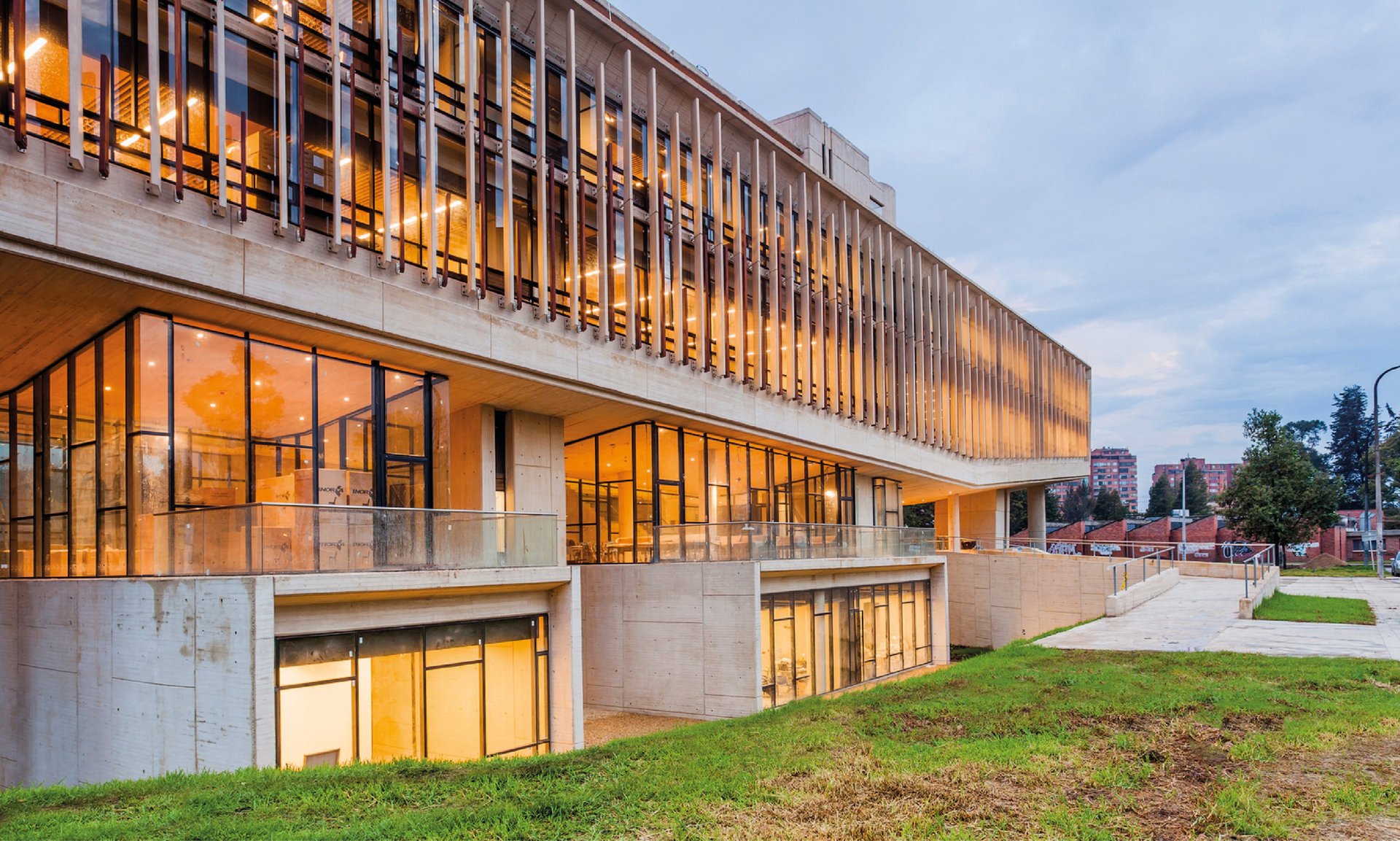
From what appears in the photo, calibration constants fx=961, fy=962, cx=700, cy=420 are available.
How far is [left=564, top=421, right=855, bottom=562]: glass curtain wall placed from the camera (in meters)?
26.3

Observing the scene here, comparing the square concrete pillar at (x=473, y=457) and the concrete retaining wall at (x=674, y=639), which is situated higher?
the square concrete pillar at (x=473, y=457)

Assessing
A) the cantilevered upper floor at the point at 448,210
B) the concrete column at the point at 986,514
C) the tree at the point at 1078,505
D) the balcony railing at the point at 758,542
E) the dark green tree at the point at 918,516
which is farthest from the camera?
the tree at the point at 1078,505

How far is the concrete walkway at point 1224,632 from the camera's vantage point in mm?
20016

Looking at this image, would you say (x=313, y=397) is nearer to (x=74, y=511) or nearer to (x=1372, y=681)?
(x=74, y=511)

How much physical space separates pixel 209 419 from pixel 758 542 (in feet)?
42.4

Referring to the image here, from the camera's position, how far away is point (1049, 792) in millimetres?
9297

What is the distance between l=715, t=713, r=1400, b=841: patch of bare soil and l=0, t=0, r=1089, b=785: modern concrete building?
8053mm

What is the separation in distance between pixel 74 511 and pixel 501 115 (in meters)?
11.7

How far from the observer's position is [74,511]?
18.3 meters

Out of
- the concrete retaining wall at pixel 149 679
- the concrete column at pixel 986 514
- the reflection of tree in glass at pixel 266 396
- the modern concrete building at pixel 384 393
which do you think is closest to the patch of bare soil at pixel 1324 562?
the concrete column at pixel 986 514

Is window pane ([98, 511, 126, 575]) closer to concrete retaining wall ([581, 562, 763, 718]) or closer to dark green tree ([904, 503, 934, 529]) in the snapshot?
concrete retaining wall ([581, 562, 763, 718])

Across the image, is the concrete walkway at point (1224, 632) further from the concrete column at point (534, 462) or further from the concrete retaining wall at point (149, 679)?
the concrete retaining wall at point (149, 679)

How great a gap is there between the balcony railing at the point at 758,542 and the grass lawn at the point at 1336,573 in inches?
1304

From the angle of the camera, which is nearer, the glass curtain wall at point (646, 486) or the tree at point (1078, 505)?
the glass curtain wall at point (646, 486)
